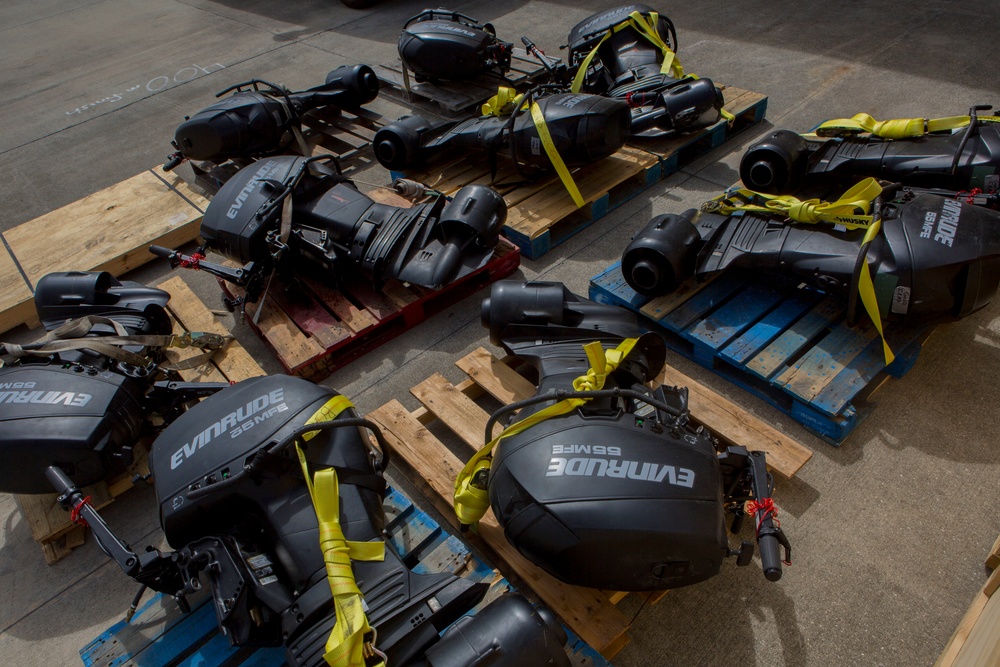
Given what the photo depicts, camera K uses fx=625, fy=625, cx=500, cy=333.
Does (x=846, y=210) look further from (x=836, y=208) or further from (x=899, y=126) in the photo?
(x=899, y=126)

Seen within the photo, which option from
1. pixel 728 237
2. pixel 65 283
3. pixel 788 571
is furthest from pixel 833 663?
pixel 65 283

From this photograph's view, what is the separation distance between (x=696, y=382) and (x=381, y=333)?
6.43 ft

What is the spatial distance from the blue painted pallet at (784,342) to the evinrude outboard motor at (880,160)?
0.97 m

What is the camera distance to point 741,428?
9.84 feet

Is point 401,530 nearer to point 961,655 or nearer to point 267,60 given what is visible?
point 961,655

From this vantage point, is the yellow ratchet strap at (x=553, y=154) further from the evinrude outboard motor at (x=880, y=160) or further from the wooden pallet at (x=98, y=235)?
the wooden pallet at (x=98, y=235)

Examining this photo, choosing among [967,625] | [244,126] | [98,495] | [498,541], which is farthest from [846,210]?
[244,126]

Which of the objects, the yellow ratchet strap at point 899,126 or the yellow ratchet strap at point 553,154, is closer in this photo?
the yellow ratchet strap at point 899,126

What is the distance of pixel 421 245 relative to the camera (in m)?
3.93

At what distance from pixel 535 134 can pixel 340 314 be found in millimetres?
1849

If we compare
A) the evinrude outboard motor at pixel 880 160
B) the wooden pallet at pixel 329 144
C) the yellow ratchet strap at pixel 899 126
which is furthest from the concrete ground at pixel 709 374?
the yellow ratchet strap at pixel 899 126

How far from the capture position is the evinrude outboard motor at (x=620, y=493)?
2.03 meters

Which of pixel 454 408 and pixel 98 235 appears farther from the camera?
pixel 98 235

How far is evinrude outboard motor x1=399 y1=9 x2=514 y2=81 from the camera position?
18.1 ft
